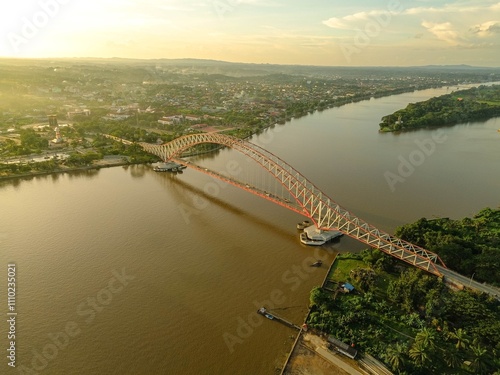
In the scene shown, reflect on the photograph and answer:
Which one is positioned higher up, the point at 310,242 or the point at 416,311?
the point at 310,242

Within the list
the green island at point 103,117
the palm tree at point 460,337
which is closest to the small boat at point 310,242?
the palm tree at point 460,337

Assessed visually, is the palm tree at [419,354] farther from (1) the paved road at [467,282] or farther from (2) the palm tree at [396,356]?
(1) the paved road at [467,282]

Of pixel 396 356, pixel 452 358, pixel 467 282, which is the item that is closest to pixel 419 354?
pixel 396 356

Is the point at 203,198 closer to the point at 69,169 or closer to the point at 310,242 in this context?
the point at 310,242

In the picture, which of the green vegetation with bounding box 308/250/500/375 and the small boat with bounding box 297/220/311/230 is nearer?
the green vegetation with bounding box 308/250/500/375

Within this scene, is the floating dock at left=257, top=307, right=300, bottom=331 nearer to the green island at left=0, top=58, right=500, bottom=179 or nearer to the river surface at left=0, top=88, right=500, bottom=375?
the river surface at left=0, top=88, right=500, bottom=375

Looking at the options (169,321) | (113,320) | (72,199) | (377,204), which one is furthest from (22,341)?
(377,204)

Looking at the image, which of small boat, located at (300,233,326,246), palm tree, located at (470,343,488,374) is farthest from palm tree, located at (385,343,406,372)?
small boat, located at (300,233,326,246)
